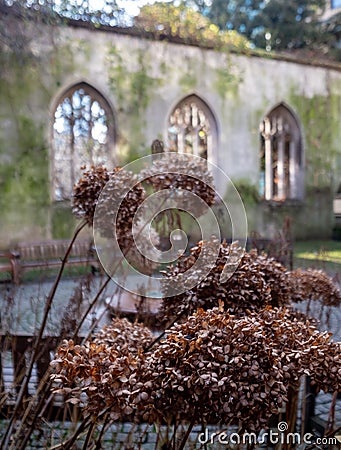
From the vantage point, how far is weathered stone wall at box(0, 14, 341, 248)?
8.19 m

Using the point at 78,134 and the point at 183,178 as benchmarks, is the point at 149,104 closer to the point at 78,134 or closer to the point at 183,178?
the point at 78,134

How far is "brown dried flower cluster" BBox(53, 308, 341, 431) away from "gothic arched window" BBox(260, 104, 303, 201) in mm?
9819

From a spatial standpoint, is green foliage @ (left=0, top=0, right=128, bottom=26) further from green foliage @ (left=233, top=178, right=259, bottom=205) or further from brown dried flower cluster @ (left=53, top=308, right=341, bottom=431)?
brown dried flower cluster @ (left=53, top=308, right=341, bottom=431)

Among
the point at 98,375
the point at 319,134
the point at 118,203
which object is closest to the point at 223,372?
the point at 98,375

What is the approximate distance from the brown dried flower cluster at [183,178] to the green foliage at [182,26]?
26.4 ft

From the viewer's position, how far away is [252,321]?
118 centimetres

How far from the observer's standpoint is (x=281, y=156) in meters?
11.1

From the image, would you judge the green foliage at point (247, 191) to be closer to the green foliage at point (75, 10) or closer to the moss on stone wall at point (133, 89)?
the moss on stone wall at point (133, 89)

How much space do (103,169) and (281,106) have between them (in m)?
9.92

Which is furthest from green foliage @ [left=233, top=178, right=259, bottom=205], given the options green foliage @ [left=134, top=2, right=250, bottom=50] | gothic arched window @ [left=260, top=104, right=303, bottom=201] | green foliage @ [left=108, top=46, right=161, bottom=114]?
green foliage @ [left=134, top=2, right=250, bottom=50]

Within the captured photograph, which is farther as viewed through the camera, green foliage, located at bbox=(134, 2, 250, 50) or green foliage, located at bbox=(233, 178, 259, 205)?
green foliage, located at bbox=(233, 178, 259, 205)

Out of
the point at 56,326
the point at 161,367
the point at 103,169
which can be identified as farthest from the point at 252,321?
the point at 56,326

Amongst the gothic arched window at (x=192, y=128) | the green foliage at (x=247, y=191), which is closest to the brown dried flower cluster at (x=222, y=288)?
the gothic arched window at (x=192, y=128)

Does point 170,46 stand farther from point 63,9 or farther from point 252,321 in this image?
point 252,321
